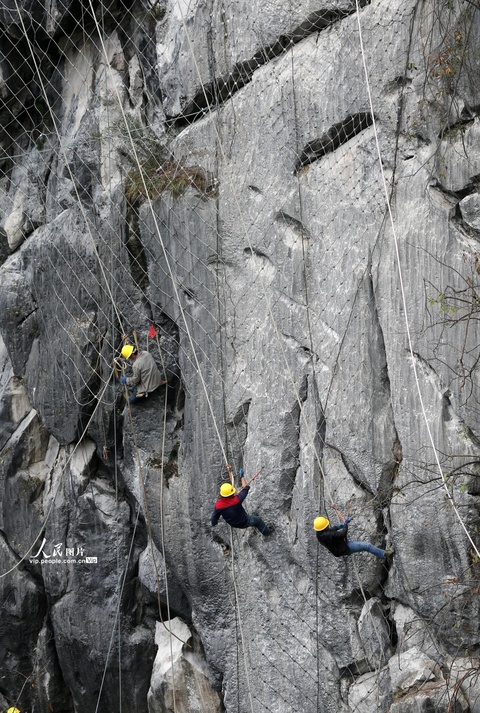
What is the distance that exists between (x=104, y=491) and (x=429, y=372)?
3.24 meters

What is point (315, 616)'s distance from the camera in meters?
6.30

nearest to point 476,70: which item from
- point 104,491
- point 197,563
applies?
point 197,563

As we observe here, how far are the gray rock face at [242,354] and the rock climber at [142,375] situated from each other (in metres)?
0.17

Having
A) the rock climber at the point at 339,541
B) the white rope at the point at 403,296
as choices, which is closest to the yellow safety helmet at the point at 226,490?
the rock climber at the point at 339,541

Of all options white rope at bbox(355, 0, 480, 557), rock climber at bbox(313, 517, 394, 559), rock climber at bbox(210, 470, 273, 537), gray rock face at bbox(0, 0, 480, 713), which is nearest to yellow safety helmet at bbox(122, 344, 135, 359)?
gray rock face at bbox(0, 0, 480, 713)

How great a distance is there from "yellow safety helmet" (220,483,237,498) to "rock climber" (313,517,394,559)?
63 cm

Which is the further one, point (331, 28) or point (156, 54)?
point (156, 54)

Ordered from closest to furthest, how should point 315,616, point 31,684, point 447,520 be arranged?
point 447,520
point 315,616
point 31,684

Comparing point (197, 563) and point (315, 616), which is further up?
point (197, 563)

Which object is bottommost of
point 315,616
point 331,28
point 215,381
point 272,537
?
point 315,616

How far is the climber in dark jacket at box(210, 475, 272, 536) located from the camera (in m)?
6.22

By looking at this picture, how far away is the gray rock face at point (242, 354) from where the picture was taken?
5.80 meters

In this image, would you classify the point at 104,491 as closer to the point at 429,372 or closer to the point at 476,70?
the point at 429,372

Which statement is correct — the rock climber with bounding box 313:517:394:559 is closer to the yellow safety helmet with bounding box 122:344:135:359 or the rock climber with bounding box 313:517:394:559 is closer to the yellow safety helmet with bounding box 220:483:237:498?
the yellow safety helmet with bounding box 220:483:237:498
